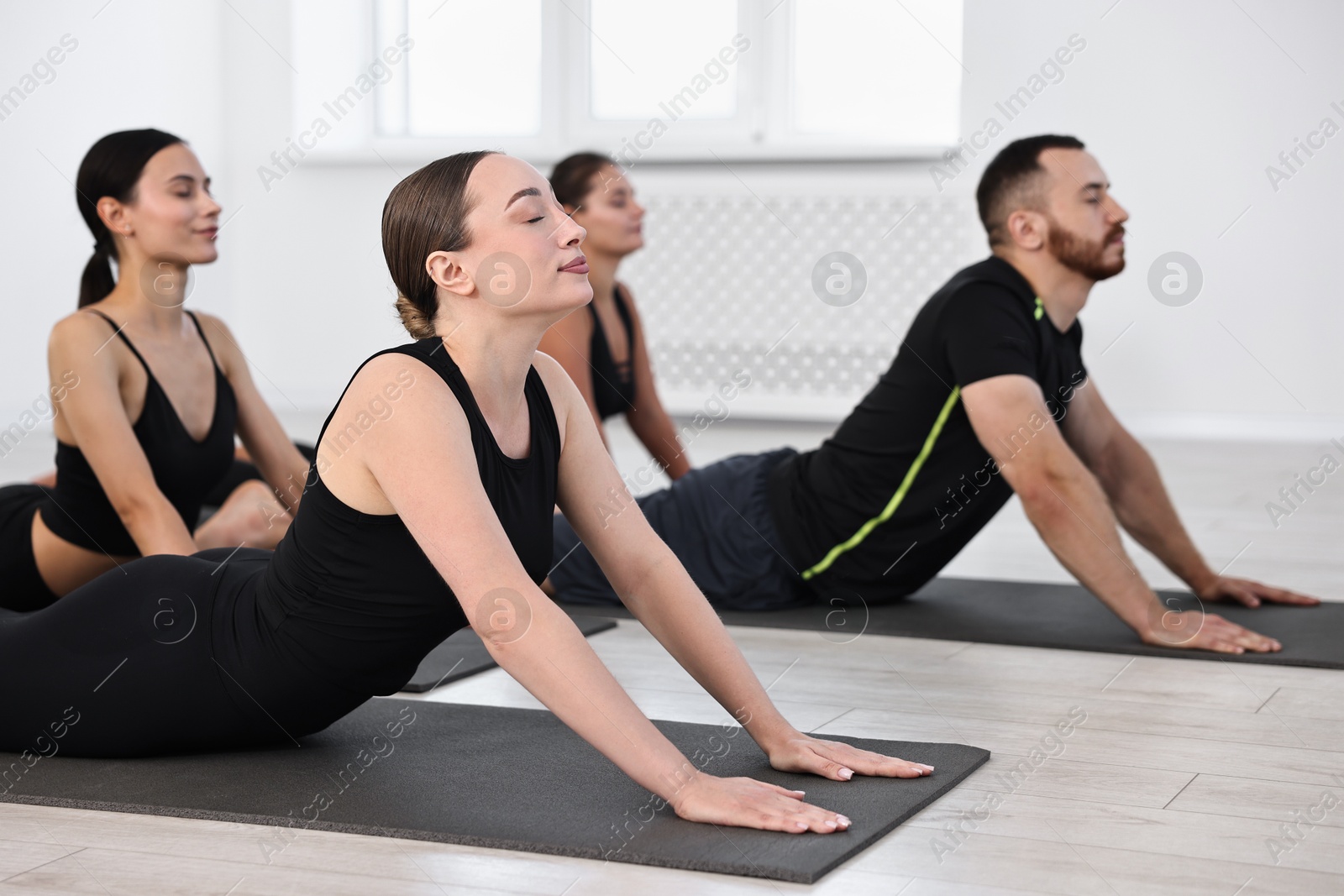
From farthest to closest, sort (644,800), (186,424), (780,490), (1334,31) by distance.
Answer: (1334,31) → (780,490) → (186,424) → (644,800)

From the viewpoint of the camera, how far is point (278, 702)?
170 cm

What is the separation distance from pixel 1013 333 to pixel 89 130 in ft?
14.3

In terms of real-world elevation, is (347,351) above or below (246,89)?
below

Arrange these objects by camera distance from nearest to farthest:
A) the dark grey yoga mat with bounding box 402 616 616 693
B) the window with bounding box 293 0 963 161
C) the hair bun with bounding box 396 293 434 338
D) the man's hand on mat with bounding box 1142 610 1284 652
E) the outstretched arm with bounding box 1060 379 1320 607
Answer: the hair bun with bounding box 396 293 434 338, the dark grey yoga mat with bounding box 402 616 616 693, the man's hand on mat with bounding box 1142 610 1284 652, the outstretched arm with bounding box 1060 379 1320 607, the window with bounding box 293 0 963 161

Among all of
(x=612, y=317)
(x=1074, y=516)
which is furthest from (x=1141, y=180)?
(x=1074, y=516)

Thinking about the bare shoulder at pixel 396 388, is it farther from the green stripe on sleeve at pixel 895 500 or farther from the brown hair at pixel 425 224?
the green stripe on sleeve at pixel 895 500

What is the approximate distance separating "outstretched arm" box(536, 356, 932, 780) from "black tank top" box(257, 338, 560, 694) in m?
0.05

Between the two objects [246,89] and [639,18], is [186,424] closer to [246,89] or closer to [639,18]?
[639,18]

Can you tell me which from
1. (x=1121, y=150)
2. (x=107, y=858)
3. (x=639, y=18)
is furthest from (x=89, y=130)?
(x=107, y=858)

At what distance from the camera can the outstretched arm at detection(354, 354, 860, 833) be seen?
1414 millimetres

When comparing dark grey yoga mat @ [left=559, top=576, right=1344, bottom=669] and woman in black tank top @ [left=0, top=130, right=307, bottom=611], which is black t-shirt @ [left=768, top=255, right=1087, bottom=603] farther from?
woman in black tank top @ [left=0, top=130, right=307, bottom=611]

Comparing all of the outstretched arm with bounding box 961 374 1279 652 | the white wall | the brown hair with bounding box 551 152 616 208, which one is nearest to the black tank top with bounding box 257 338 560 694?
the outstretched arm with bounding box 961 374 1279 652

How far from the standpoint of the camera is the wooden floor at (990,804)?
1.36 meters

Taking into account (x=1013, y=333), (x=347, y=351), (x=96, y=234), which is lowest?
(x=347, y=351)
